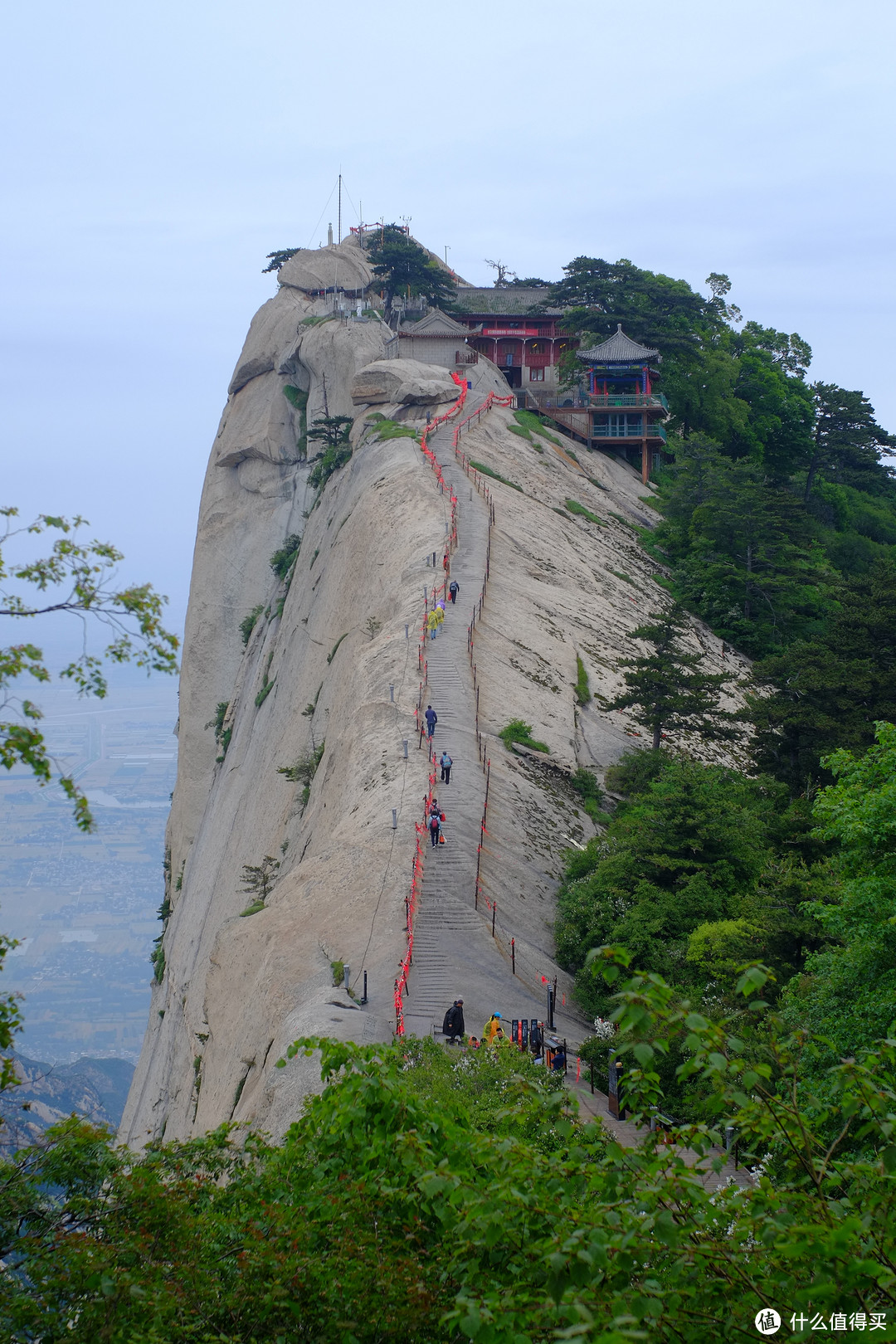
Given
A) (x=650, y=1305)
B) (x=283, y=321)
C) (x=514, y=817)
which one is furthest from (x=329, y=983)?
(x=283, y=321)

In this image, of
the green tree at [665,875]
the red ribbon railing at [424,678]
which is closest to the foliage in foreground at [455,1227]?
the red ribbon railing at [424,678]

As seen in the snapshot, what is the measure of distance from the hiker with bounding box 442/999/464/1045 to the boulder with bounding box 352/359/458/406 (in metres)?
45.8

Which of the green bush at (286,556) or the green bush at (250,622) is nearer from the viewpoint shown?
the green bush at (286,556)

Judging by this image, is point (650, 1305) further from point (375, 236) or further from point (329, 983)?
point (375, 236)

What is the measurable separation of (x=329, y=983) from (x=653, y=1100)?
12.4 m

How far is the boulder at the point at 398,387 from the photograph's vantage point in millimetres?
60375

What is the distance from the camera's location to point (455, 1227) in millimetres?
8508

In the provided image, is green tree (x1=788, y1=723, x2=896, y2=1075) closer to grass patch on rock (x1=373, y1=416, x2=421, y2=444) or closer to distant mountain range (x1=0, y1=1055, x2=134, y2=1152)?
grass patch on rock (x1=373, y1=416, x2=421, y2=444)

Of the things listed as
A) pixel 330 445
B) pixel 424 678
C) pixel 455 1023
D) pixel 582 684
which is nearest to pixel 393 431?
pixel 330 445

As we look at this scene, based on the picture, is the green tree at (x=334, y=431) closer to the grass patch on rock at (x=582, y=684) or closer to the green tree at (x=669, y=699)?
the grass patch on rock at (x=582, y=684)

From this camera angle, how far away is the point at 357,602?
41.3 m

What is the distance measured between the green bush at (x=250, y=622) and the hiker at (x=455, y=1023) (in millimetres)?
46026

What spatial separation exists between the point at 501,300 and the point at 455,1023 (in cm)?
7161

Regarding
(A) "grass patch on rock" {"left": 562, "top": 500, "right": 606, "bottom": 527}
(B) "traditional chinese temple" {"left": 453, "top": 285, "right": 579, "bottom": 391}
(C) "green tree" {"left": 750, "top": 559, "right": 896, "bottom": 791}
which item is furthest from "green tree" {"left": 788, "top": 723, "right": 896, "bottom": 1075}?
(B) "traditional chinese temple" {"left": 453, "top": 285, "right": 579, "bottom": 391}
